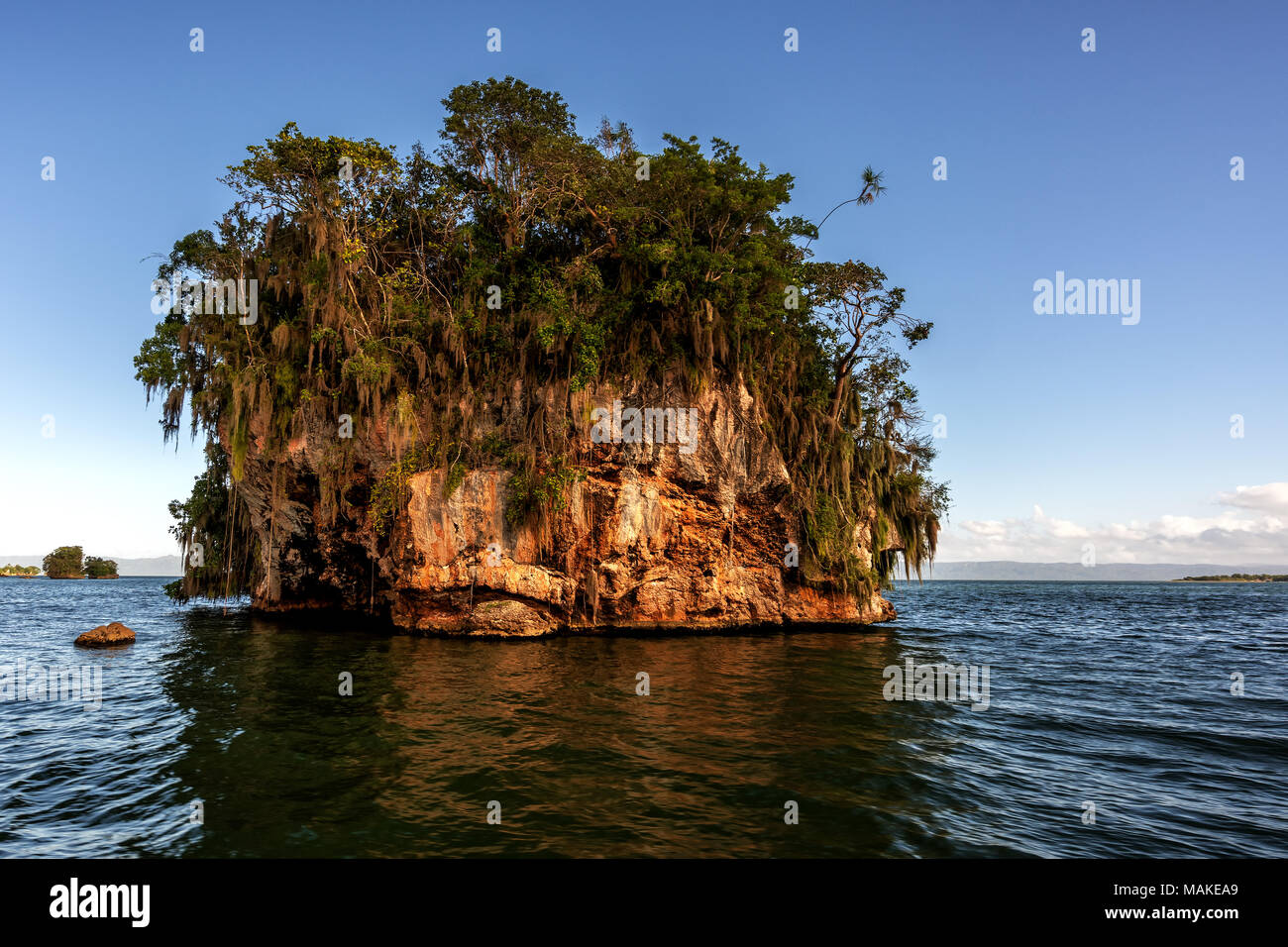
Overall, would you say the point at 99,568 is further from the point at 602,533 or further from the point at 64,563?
the point at 602,533

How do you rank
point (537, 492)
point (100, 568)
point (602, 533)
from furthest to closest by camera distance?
point (100, 568) < point (602, 533) < point (537, 492)

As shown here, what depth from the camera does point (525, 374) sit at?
2294 centimetres

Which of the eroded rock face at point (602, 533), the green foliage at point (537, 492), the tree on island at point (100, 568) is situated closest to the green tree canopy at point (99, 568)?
the tree on island at point (100, 568)

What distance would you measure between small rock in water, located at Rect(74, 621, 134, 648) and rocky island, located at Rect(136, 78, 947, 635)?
6.64 meters

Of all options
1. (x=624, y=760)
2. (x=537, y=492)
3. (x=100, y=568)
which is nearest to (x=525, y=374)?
(x=537, y=492)

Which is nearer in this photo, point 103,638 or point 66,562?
point 103,638

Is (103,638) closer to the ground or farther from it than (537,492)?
closer to the ground

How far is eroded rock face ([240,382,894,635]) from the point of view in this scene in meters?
21.9

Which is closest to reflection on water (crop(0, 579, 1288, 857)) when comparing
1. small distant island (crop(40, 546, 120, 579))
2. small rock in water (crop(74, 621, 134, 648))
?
small rock in water (crop(74, 621, 134, 648))

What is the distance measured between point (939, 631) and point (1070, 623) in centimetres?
1388

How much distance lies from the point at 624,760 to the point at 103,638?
2248 cm

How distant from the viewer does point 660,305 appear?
76.2ft
